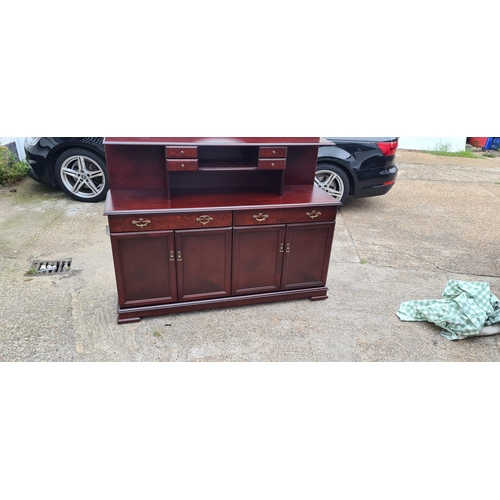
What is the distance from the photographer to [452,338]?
290 cm

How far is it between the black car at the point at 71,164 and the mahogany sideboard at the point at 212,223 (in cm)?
236

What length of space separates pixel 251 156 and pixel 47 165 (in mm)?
3450

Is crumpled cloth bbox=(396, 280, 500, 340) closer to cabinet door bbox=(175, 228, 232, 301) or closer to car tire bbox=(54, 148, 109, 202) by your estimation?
cabinet door bbox=(175, 228, 232, 301)

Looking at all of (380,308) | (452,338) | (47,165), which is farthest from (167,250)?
(47,165)

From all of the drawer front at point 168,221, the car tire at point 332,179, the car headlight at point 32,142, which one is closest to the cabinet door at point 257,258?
the drawer front at point 168,221

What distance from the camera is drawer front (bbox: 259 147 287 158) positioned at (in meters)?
2.85

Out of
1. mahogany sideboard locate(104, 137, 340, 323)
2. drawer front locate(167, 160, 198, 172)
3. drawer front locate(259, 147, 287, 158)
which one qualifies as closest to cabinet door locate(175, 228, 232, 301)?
mahogany sideboard locate(104, 137, 340, 323)

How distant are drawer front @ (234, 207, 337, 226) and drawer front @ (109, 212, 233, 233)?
10cm

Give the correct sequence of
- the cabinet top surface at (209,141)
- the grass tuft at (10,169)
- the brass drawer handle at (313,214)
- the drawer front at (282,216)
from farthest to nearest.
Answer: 1. the grass tuft at (10,169)
2. the brass drawer handle at (313,214)
3. the drawer front at (282,216)
4. the cabinet top surface at (209,141)

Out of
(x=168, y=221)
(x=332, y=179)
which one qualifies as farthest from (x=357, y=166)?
(x=168, y=221)

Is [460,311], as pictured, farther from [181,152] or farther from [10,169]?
[10,169]

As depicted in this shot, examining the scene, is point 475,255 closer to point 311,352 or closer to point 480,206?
point 480,206

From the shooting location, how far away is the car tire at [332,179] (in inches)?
197

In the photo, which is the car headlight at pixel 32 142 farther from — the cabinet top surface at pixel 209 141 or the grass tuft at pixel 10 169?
the cabinet top surface at pixel 209 141
